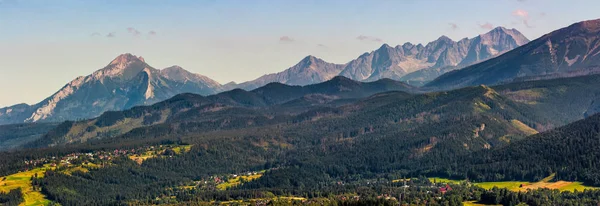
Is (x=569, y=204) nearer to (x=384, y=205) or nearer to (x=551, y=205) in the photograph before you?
(x=551, y=205)

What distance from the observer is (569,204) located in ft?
651

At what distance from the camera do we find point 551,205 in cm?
19988

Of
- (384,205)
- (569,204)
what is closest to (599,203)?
(569,204)

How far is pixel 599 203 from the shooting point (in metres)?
199

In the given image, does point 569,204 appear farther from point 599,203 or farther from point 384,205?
point 384,205

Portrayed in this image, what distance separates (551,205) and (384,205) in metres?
46.6

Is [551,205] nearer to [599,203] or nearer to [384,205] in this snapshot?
[599,203]

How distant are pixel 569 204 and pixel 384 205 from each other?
5114 cm

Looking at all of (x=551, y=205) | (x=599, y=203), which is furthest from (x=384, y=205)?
(x=599, y=203)

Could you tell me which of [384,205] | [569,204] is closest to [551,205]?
[569,204]

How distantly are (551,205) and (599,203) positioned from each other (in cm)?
1298

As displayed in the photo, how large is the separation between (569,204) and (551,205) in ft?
15.5
